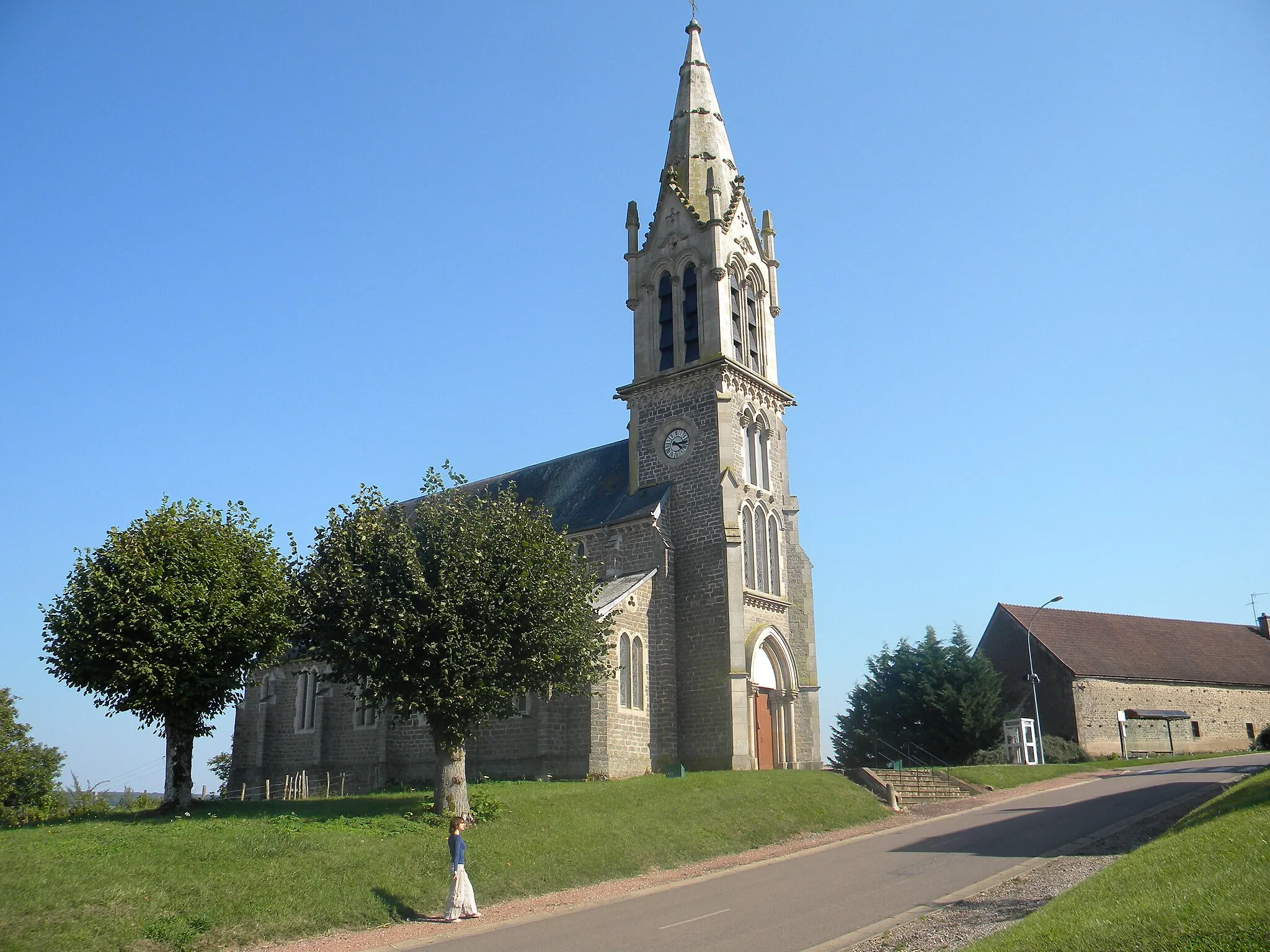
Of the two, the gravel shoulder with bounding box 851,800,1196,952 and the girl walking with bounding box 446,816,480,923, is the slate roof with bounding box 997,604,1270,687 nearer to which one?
the gravel shoulder with bounding box 851,800,1196,952

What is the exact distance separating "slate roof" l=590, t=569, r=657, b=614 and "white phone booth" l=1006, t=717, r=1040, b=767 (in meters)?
17.7

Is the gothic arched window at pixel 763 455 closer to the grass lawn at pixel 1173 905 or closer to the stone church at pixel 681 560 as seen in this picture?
the stone church at pixel 681 560

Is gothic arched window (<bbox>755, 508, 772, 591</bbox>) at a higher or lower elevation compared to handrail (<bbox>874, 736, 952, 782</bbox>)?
higher

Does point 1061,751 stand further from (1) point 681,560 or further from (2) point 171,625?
(2) point 171,625

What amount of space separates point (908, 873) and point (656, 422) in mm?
22002

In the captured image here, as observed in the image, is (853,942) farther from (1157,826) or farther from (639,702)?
(639,702)

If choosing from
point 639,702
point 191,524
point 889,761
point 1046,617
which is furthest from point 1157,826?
point 1046,617

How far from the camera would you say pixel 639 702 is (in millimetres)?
32875

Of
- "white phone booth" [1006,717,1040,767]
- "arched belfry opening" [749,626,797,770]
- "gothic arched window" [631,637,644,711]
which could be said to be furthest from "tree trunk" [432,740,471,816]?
"white phone booth" [1006,717,1040,767]

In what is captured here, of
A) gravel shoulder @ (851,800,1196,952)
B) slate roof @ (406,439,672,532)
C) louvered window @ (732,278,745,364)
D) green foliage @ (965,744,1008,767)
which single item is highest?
louvered window @ (732,278,745,364)

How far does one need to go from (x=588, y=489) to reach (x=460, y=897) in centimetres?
2434

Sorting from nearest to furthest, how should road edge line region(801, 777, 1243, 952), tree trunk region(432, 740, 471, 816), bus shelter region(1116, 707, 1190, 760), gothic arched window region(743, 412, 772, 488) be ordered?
road edge line region(801, 777, 1243, 952) → tree trunk region(432, 740, 471, 816) → gothic arched window region(743, 412, 772, 488) → bus shelter region(1116, 707, 1190, 760)

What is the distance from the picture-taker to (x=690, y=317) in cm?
3894

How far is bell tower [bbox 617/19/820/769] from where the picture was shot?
34125mm
